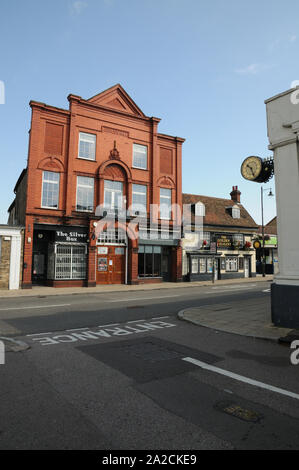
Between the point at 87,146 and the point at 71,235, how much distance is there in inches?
292

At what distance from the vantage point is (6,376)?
473 cm

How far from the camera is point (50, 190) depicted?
21.8 m

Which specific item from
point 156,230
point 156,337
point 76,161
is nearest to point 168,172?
point 156,230

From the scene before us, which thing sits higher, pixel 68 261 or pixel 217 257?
pixel 217 257

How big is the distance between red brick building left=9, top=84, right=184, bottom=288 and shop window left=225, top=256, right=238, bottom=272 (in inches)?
271

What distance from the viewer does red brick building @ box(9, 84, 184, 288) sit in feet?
70.4

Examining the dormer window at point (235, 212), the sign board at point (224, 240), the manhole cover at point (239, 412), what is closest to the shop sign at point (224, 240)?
the sign board at point (224, 240)

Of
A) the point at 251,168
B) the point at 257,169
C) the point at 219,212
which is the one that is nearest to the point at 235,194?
the point at 219,212

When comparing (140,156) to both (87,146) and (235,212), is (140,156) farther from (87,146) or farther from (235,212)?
(235,212)

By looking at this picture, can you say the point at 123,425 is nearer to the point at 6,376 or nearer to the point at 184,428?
the point at 184,428

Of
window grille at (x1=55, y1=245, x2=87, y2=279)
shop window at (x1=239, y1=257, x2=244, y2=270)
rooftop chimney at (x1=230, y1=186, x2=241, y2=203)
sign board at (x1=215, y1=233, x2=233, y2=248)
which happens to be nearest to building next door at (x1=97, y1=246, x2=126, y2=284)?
window grille at (x1=55, y1=245, x2=87, y2=279)

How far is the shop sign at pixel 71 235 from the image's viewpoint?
21328 mm

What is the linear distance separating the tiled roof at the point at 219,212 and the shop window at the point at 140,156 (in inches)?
259

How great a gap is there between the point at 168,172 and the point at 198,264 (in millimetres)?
9248
